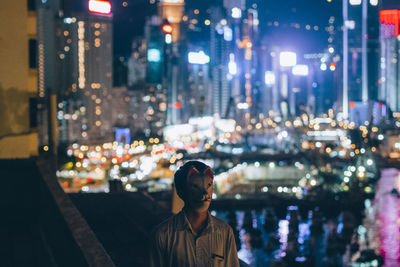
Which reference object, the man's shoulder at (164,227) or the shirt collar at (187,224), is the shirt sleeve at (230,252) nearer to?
the shirt collar at (187,224)

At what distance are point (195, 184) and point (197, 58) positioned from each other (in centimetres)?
1835

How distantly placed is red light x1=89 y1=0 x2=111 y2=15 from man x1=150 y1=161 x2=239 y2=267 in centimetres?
797

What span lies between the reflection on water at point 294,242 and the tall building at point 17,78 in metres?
5.08

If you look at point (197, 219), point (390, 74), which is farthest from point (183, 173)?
point (390, 74)

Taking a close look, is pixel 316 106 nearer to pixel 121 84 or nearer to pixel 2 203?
pixel 121 84

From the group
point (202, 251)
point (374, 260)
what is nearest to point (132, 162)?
point (374, 260)

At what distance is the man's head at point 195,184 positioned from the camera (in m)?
1.94

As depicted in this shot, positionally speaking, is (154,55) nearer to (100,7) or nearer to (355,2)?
(100,7)

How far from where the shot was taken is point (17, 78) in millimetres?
7992

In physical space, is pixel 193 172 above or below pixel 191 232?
above

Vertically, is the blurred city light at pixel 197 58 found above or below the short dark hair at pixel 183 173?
above

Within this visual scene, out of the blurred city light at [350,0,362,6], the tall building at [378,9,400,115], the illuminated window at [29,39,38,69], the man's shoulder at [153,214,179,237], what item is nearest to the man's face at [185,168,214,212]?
the man's shoulder at [153,214,179,237]

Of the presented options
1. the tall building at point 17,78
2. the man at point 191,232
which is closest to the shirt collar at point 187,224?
the man at point 191,232

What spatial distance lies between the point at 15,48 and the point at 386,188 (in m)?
28.8
